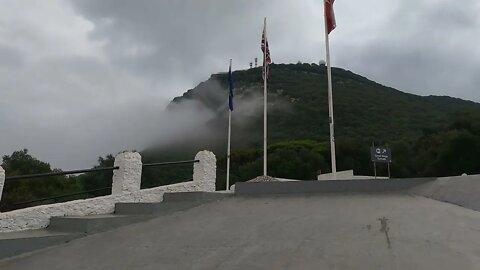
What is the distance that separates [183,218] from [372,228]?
372 centimetres

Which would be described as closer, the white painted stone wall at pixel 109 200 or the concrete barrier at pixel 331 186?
the white painted stone wall at pixel 109 200

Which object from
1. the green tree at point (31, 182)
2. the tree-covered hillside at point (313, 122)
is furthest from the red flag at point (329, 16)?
the tree-covered hillside at point (313, 122)

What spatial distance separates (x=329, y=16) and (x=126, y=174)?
6.96 m

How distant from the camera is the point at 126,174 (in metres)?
10.1

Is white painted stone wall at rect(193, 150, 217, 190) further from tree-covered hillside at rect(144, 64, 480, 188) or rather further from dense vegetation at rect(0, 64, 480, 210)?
tree-covered hillside at rect(144, 64, 480, 188)

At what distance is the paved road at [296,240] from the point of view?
5.01 metres

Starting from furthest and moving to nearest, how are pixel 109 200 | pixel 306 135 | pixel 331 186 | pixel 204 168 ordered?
pixel 306 135 → pixel 204 168 → pixel 109 200 → pixel 331 186

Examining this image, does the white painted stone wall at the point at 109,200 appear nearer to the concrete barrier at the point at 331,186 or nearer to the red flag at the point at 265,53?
the concrete barrier at the point at 331,186

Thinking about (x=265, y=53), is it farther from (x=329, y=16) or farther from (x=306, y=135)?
(x=306, y=135)

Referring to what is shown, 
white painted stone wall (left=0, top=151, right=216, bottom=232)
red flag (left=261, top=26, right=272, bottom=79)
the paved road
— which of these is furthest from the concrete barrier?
red flag (left=261, top=26, right=272, bottom=79)

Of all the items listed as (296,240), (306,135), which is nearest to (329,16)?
(296,240)

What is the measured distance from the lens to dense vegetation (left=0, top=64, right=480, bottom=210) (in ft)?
111

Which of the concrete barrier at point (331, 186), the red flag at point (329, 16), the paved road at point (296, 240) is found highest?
the red flag at point (329, 16)

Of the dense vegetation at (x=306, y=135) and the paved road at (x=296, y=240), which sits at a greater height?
the dense vegetation at (x=306, y=135)
